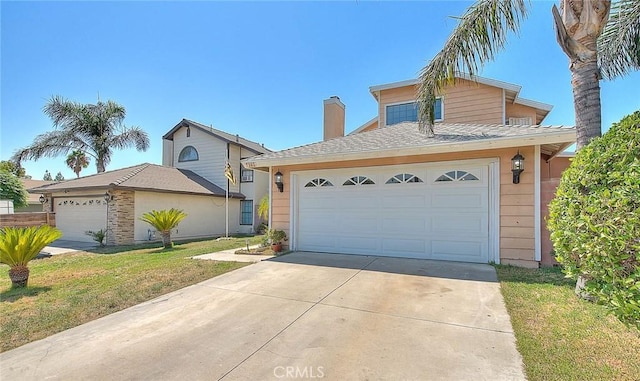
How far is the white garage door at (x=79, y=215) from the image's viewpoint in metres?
13.2

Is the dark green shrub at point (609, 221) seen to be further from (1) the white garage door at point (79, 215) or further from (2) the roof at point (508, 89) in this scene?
(1) the white garage door at point (79, 215)

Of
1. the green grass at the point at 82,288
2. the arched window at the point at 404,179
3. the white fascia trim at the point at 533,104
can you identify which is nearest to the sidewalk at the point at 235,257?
the green grass at the point at 82,288

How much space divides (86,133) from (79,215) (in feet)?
31.4

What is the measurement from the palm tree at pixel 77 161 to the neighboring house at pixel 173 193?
1098 centimetres

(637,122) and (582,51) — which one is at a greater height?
(582,51)

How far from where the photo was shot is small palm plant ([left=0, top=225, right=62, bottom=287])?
551 centimetres

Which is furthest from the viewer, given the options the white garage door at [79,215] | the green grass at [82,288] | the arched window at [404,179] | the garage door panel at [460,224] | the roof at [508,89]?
the white garage door at [79,215]

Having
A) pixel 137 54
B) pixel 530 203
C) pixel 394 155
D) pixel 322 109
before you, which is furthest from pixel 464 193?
pixel 137 54

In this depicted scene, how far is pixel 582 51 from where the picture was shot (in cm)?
464

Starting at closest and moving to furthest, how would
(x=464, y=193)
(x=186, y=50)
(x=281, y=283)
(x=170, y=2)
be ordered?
(x=281, y=283)
(x=464, y=193)
(x=170, y=2)
(x=186, y=50)

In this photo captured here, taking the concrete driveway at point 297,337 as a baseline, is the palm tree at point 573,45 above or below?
above

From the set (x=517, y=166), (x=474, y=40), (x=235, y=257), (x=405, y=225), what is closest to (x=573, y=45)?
(x=474, y=40)

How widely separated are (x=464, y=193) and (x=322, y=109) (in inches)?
298

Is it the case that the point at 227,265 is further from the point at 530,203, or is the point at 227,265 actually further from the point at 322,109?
the point at 322,109
